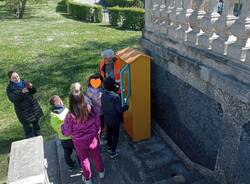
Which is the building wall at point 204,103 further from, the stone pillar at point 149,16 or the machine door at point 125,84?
the machine door at point 125,84

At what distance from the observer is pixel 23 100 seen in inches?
200

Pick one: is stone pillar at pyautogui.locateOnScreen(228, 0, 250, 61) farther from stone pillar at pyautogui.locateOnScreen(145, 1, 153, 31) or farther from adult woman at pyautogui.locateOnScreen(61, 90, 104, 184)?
stone pillar at pyautogui.locateOnScreen(145, 1, 153, 31)

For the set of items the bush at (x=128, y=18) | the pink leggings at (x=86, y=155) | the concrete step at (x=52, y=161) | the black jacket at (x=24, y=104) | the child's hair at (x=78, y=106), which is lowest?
the concrete step at (x=52, y=161)

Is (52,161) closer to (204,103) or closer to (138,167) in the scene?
(138,167)

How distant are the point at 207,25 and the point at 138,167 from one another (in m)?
2.49

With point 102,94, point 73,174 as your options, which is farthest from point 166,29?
point 73,174

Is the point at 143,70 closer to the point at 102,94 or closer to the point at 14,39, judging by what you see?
the point at 102,94

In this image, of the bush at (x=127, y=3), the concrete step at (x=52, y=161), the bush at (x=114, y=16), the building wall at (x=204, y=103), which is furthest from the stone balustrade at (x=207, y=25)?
the bush at (x=127, y=3)

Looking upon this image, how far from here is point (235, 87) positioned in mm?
3250

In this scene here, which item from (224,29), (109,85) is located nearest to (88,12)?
(109,85)

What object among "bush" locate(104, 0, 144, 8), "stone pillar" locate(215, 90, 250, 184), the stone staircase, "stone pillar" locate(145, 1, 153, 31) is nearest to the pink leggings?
the stone staircase

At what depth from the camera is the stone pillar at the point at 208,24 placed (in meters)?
3.57

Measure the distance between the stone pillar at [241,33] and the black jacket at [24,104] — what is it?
3.58m

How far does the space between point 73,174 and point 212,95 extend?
2.55 m
